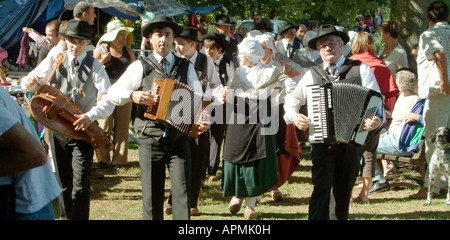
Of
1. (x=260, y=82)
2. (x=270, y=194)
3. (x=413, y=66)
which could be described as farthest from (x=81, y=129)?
(x=413, y=66)

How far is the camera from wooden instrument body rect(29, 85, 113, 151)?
6367mm

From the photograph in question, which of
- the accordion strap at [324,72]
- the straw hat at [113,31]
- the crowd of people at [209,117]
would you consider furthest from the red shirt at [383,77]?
the straw hat at [113,31]

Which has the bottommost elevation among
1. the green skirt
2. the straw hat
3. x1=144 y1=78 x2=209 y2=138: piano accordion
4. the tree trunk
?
the green skirt

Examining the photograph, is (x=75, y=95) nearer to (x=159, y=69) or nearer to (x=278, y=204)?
(x=159, y=69)

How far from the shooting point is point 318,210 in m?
6.46

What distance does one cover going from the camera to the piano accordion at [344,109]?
242 inches

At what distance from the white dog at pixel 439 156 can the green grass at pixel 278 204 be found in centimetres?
30

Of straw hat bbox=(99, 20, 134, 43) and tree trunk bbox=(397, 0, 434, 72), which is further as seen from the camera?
tree trunk bbox=(397, 0, 434, 72)

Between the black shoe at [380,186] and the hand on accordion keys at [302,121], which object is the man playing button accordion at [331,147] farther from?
the black shoe at [380,186]

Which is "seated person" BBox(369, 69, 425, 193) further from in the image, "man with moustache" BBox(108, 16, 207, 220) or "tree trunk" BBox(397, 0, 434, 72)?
"man with moustache" BBox(108, 16, 207, 220)

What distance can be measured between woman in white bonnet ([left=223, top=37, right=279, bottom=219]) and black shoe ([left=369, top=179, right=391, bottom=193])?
2.21 m

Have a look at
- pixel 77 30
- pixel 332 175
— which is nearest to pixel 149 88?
pixel 77 30

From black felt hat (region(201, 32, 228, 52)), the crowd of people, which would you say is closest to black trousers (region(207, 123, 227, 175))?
the crowd of people

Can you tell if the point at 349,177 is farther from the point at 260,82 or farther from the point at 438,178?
the point at 438,178
